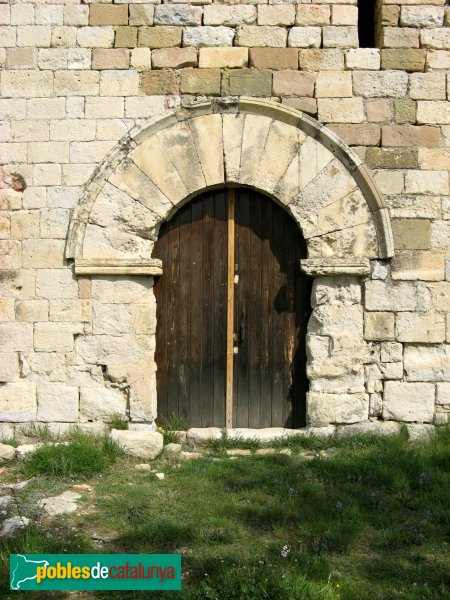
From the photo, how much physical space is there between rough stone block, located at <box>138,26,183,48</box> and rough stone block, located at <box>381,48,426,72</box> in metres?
1.80

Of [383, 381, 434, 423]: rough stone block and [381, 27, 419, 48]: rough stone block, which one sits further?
[381, 27, 419, 48]: rough stone block

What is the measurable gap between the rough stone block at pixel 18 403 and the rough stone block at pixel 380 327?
290 centimetres

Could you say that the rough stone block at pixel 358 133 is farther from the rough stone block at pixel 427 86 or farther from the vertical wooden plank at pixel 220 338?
the vertical wooden plank at pixel 220 338

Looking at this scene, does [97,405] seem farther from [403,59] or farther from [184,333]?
[403,59]

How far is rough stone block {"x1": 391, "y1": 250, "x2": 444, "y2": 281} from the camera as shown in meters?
5.03

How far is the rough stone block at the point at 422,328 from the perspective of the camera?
5.00m

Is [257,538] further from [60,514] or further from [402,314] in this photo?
[402,314]

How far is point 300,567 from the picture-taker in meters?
2.88

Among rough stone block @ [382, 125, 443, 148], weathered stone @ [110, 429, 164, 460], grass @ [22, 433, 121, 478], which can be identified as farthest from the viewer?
rough stone block @ [382, 125, 443, 148]

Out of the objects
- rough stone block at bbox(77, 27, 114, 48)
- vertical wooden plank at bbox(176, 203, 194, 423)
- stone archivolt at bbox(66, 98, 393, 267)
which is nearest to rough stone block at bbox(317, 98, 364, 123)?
stone archivolt at bbox(66, 98, 393, 267)

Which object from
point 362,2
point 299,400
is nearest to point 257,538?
point 299,400

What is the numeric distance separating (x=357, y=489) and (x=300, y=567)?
1139 mm

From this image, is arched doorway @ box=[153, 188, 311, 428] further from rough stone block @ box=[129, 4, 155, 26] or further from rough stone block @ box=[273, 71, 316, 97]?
rough stone block @ box=[129, 4, 155, 26]

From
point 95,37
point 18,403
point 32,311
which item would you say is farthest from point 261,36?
point 18,403
